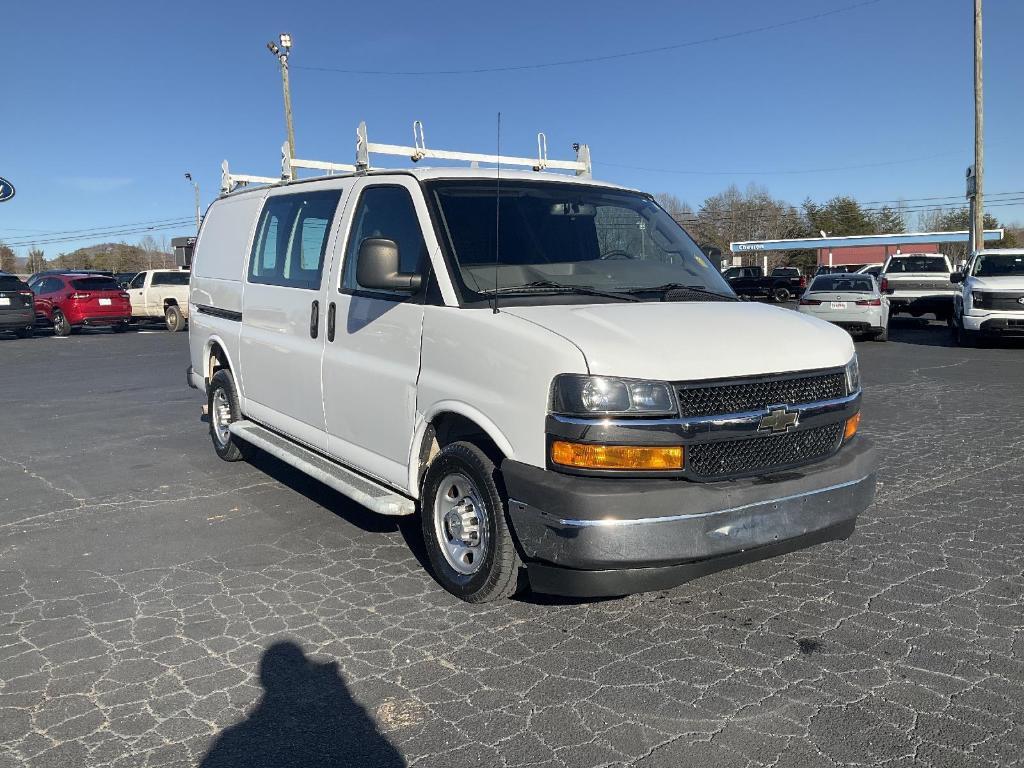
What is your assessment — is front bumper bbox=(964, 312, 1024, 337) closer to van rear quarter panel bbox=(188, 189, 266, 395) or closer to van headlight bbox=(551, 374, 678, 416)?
van rear quarter panel bbox=(188, 189, 266, 395)

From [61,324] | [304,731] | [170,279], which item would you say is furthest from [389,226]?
[170,279]

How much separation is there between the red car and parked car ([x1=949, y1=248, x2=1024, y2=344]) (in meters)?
21.4

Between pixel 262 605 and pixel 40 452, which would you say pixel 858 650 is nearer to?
pixel 262 605

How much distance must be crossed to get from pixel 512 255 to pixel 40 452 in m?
5.84

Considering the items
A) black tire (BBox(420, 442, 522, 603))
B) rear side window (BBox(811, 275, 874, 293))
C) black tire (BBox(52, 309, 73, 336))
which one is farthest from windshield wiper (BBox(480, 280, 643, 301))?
Result: black tire (BBox(52, 309, 73, 336))

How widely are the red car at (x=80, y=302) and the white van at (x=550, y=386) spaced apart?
68.4ft

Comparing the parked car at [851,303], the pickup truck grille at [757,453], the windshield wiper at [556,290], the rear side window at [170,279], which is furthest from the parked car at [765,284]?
the pickup truck grille at [757,453]

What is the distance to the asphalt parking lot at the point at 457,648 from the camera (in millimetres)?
3025

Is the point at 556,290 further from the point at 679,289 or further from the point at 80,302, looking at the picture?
the point at 80,302

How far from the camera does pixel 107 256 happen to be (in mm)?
111750

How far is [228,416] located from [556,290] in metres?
4.05

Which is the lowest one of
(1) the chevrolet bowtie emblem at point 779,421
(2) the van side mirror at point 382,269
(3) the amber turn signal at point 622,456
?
(3) the amber turn signal at point 622,456

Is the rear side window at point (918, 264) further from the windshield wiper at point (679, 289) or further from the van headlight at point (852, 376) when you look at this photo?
the van headlight at point (852, 376)

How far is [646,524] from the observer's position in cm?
340
